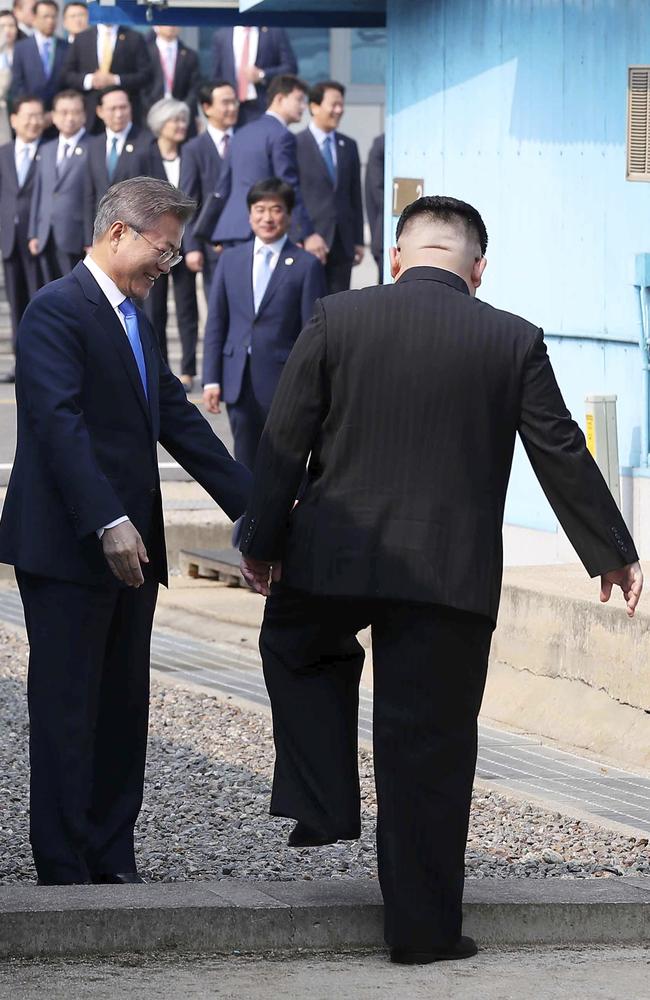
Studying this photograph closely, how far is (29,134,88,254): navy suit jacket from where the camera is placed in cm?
1706

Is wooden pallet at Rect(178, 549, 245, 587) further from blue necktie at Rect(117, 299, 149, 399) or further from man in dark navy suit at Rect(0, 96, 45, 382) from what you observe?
man in dark navy suit at Rect(0, 96, 45, 382)

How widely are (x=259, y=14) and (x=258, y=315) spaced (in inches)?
91.6

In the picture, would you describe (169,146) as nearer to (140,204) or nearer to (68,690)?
(140,204)

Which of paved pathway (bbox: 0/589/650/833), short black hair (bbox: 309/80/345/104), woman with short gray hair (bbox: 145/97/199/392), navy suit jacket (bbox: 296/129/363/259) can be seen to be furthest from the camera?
woman with short gray hair (bbox: 145/97/199/392)

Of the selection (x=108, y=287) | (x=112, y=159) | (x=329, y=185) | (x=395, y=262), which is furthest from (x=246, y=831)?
(x=112, y=159)

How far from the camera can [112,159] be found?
16875 mm

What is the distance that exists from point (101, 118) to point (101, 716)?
12496 millimetres

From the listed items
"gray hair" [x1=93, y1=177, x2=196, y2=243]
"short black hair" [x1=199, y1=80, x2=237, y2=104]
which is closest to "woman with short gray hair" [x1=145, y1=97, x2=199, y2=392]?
"short black hair" [x1=199, y1=80, x2=237, y2=104]

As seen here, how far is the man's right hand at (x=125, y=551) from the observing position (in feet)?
16.5

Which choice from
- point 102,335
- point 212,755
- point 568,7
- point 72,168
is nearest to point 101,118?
point 72,168

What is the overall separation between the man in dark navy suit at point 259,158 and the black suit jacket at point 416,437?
30.8 feet

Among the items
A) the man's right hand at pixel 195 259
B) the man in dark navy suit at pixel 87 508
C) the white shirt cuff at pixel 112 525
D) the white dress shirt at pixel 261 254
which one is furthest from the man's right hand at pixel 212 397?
the white shirt cuff at pixel 112 525

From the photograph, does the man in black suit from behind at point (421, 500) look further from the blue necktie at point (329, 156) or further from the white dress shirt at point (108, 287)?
the blue necktie at point (329, 156)

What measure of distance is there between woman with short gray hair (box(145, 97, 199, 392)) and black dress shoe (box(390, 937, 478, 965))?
12.3 meters
